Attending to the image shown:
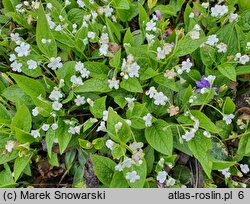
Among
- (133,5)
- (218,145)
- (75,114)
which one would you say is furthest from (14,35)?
(218,145)

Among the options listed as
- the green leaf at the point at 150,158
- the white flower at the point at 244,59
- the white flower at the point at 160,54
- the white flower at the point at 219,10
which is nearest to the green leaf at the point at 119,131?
the green leaf at the point at 150,158

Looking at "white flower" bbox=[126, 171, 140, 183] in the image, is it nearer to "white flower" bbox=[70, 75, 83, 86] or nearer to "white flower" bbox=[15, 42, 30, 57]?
"white flower" bbox=[70, 75, 83, 86]

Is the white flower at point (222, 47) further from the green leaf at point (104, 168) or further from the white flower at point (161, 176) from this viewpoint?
the green leaf at point (104, 168)

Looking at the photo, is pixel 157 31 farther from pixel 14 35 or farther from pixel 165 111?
pixel 14 35

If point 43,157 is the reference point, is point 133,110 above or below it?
above

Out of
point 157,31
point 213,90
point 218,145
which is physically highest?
point 157,31

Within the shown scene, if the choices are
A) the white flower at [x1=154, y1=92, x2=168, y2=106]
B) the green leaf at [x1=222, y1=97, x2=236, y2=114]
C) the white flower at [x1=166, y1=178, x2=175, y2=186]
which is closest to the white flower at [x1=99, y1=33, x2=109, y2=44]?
the white flower at [x1=154, y1=92, x2=168, y2=106]
